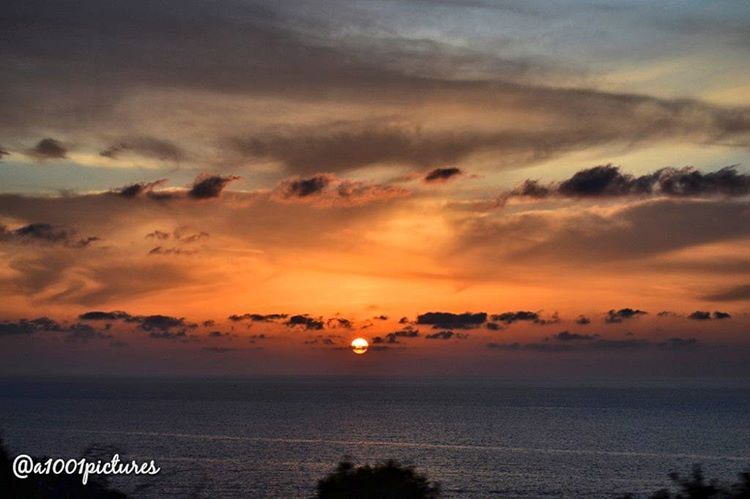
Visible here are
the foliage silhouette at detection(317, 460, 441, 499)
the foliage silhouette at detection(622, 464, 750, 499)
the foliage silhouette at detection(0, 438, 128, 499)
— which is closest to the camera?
the foliage silhouette at detection(622, 464, 750, 499)

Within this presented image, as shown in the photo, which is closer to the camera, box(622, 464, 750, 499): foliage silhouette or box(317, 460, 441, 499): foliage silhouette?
box(622, 464, 750, 499): foliage silhouette

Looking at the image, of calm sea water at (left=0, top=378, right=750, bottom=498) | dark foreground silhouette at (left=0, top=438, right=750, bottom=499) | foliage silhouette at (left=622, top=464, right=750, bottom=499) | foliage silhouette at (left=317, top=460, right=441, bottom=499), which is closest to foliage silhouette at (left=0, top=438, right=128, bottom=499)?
dark foreground silhouette at (left=0, top=438, right=750, bottom=499)

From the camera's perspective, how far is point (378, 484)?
23.5 metres

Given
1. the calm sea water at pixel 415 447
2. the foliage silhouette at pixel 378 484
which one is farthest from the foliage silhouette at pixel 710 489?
the calm sea water at pixel 415 447

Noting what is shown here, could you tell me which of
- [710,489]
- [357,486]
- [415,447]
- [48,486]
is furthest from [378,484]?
[415,447]

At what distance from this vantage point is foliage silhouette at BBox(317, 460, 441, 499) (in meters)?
23.0

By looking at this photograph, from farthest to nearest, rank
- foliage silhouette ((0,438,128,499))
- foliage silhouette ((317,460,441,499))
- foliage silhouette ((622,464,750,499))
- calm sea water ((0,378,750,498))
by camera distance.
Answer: calm sea water ((0,378,750,498)), foliage silhouette ((0,438,128,499)), foliage silhouette ((317,460,441,499)), foliage silhouette ((622,464,750,499))

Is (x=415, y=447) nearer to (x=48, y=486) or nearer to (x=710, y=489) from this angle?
(x=48, y=486)

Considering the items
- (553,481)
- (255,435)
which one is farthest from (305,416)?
(553,481)

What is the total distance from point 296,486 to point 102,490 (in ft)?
172

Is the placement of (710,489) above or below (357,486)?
below

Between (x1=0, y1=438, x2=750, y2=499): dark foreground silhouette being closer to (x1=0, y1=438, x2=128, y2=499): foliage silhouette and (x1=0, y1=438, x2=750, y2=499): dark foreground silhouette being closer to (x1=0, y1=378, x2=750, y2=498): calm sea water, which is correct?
(x1=0, y1=438, x2=128, y2=499): foliage silhouette

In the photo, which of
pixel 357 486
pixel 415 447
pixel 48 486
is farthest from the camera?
pixel 415 447

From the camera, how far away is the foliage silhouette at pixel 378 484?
907 inches
